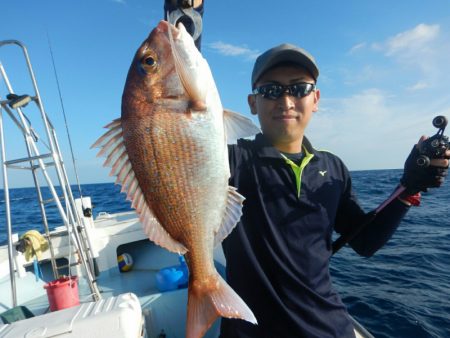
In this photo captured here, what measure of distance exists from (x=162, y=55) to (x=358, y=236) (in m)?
1.98

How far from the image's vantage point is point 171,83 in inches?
53.8

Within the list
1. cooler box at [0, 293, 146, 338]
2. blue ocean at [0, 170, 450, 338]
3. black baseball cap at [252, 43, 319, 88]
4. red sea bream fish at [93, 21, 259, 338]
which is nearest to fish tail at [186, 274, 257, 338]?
red sea bream fish at [93, 21, 259, 338]

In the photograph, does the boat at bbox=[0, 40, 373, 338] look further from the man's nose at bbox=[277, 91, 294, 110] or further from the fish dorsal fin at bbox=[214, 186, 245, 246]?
the man's nose at bbox=[277, 91, 294, 110]

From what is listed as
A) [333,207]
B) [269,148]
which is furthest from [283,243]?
[269,148]

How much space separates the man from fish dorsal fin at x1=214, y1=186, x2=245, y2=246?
46 centimetres

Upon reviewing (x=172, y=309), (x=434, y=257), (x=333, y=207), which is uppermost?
(x=333, y=207)

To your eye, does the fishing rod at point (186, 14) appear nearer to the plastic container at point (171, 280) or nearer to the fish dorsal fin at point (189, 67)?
the fish dorsal fin at point (189, 67)

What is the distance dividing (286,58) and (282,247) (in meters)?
1.21

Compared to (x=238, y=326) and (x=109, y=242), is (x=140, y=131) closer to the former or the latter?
(x=238, y=326)

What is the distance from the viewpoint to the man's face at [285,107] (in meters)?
1.92

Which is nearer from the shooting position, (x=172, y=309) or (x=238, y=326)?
(x=238, y=326)

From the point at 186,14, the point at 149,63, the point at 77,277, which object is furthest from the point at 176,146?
the point at 77,277

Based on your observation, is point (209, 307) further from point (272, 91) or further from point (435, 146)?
point (435, 146)

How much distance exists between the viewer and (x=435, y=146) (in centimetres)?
200
